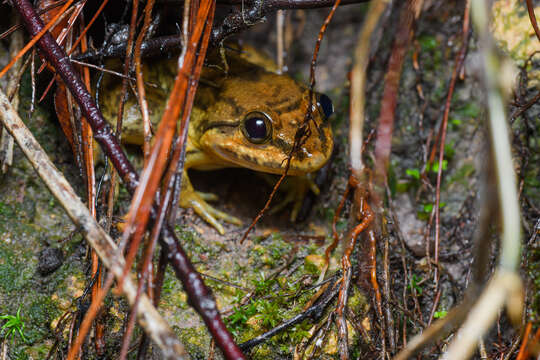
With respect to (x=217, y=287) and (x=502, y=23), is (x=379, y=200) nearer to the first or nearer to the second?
(x=217, y=287)

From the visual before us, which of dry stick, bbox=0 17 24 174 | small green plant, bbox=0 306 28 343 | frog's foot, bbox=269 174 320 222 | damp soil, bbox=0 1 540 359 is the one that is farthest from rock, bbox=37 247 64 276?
frog's foot, bbox=269 174 320 222

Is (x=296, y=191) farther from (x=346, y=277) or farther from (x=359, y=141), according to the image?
(x=359, y=141)

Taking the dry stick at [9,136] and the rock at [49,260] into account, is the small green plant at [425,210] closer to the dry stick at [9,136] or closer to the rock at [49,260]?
the rock at [49,260]

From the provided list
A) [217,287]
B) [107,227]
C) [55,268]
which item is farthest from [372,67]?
[55,268]

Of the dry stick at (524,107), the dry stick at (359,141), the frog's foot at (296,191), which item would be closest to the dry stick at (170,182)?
the dry stick at (359,141)

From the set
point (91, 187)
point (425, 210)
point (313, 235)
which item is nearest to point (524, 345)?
point (425, 210)

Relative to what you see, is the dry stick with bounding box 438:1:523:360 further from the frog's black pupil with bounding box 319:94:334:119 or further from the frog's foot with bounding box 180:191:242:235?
the frog's foot with bounding box 180:191:242:235

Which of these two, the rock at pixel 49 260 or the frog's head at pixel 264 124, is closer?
the rock at pixel 49 260
